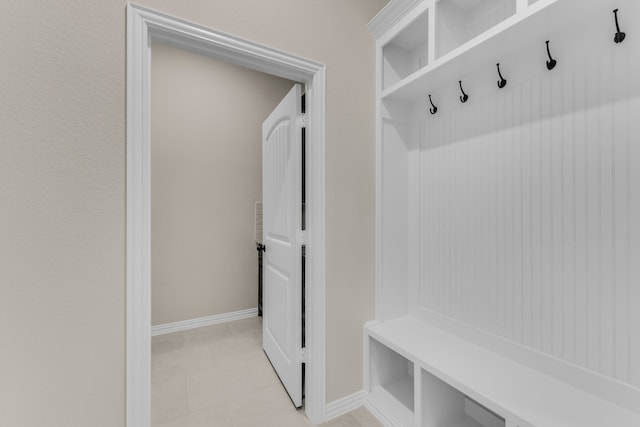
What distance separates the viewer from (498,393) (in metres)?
1.12

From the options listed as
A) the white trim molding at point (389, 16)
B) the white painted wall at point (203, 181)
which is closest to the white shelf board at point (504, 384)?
the white trim molding at point (389, 16)

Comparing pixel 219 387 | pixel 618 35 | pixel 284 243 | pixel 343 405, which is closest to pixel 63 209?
pixel 284 243

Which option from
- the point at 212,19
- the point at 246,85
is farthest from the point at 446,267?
the point at 246,85

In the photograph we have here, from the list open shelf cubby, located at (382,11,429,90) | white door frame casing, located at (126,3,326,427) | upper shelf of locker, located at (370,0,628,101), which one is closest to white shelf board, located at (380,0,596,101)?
upper shelf of locker, located at (370,0,628,101)

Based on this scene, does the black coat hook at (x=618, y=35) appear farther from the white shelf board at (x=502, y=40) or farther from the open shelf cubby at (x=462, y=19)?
the open shelf cubby at (x=462, y=19)

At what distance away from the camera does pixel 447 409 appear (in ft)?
4.83

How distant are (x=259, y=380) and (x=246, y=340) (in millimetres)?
653

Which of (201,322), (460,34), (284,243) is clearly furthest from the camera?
(201,322)

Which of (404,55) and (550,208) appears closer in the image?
(550,208)

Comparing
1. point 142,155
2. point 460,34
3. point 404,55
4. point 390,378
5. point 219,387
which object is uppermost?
point 404,55

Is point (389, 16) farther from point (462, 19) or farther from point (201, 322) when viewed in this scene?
point (201, 322)

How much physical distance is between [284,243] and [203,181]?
4.79ft

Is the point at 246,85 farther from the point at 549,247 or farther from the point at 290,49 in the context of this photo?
the point at 549,247

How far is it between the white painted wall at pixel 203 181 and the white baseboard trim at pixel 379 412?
1.78m
